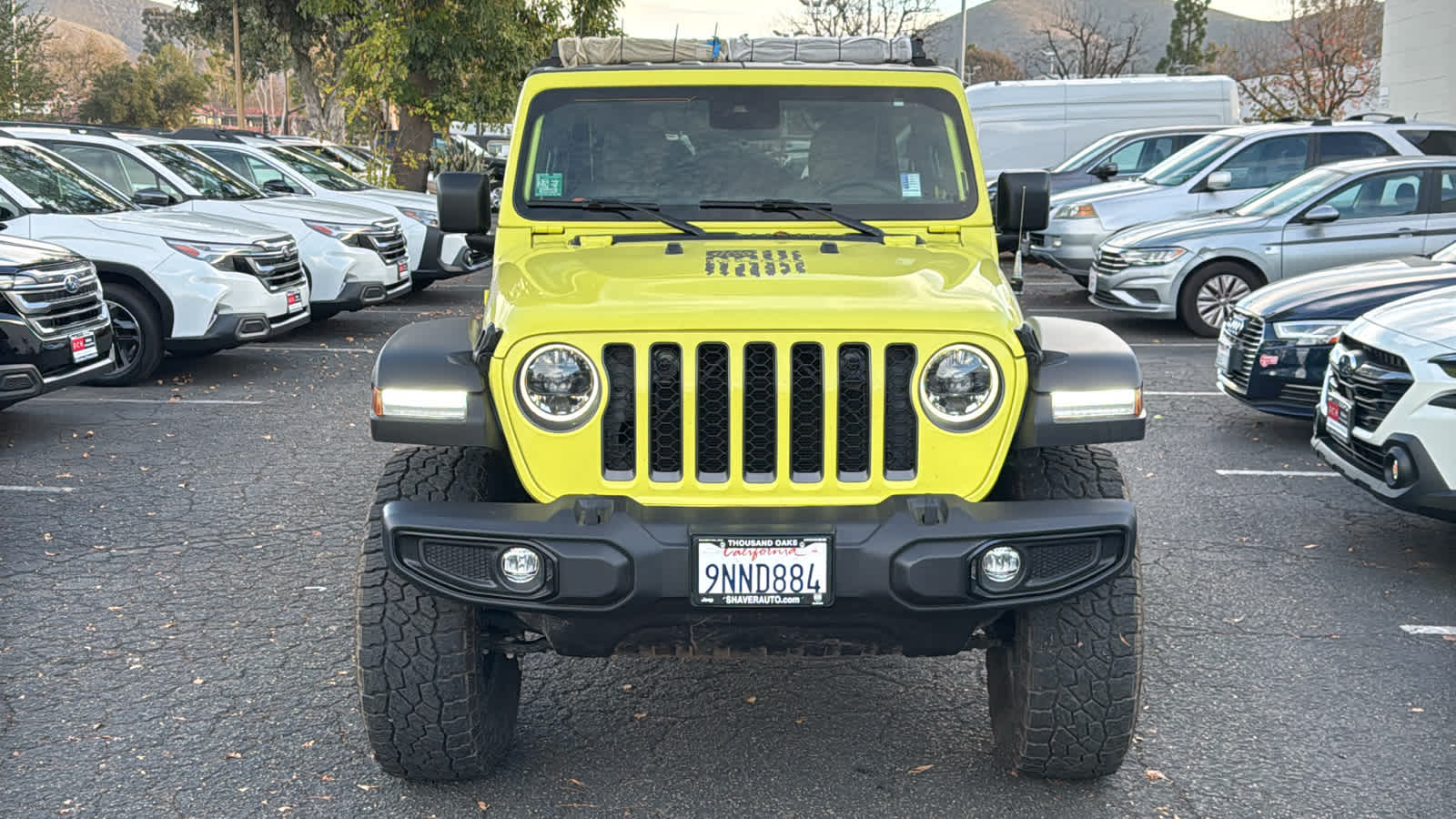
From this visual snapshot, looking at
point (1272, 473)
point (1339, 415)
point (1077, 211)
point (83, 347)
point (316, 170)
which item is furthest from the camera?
point (316, 170)

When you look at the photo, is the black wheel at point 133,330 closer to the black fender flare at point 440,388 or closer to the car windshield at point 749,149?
the car windshield at point 749,149

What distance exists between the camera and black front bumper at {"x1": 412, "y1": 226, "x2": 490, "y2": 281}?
1543cm

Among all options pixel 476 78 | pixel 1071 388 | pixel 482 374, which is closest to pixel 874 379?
pixel 1071 388

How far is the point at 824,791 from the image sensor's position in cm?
405

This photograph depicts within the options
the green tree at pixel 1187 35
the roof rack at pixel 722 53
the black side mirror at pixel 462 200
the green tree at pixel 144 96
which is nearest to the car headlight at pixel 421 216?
the roof rack at pixel 722 53

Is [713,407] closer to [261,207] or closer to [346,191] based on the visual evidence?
[261,207]

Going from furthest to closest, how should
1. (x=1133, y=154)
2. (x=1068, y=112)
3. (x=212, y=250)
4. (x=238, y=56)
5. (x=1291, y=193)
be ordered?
(x=238, y=56), (x=1068, y=112), (x=1133, y=154), (x=1291, y=193), (x=212, y=250)

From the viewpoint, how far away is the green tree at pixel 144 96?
62.9 m

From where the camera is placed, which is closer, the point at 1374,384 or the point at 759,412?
the point at 759,412

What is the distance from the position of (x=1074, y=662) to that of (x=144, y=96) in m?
67.6

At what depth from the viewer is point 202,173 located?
13734 mm

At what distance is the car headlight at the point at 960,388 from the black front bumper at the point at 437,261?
12048 mm

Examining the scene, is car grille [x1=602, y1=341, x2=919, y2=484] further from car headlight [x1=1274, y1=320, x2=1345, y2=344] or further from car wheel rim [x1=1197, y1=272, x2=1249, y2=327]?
car wheel rim [x1=1197, y1=272, x2=1249, y2=327]

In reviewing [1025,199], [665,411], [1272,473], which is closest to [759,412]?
[665,411]
